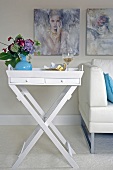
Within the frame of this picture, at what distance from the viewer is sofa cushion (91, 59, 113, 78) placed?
126 inches

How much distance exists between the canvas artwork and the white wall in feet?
0.26

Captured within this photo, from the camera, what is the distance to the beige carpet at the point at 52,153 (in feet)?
7.27

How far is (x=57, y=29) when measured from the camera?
11.4ft

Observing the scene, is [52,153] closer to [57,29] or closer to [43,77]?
[43,77]

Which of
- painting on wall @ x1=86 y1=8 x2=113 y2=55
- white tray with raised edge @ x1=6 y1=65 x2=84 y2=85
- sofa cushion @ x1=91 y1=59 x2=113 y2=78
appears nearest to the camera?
white tray with raised edge @ x1=6 y1=65 x2=84 y2=85

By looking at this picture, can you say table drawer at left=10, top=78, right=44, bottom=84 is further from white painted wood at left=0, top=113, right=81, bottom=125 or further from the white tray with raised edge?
white painted wood at left=0, top=113, right=81, bottom=125

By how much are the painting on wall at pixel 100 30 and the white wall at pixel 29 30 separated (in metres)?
0.08

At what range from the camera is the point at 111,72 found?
3201 mm

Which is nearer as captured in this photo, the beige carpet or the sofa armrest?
the beige carpet

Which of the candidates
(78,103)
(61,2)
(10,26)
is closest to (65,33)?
(61,2)

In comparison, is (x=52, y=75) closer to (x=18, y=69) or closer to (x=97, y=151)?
(x=18, y=69)

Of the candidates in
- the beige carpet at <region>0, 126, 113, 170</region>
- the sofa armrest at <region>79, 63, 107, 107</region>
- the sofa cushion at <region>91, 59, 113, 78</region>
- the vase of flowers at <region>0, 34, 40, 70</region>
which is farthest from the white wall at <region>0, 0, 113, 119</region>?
the vase of flowers at <region>0, 34, 40, 70</region>

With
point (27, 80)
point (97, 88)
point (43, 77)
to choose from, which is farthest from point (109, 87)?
point (27, 80)

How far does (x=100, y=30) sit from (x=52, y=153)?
1908 millimetres
